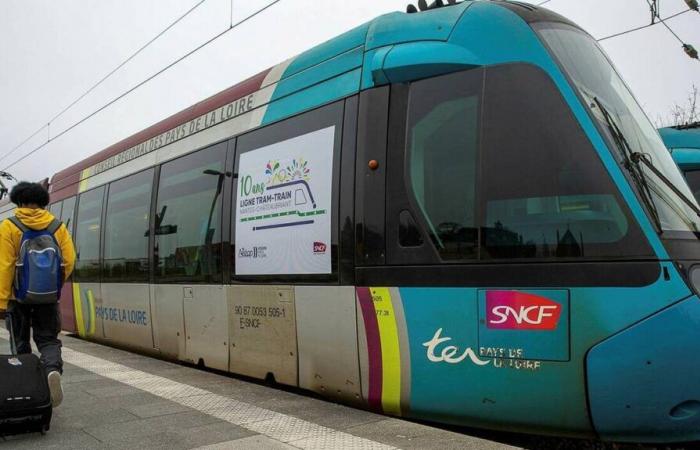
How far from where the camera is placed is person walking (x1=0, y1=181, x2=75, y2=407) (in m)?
4.29

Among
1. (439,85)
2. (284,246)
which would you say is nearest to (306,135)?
(284,246)

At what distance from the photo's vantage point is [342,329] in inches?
175

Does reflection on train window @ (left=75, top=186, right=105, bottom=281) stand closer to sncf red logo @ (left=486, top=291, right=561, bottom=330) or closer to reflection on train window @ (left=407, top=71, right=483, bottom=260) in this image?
reflection on train window @ (left=407, top=71, right=483, bottom=260)

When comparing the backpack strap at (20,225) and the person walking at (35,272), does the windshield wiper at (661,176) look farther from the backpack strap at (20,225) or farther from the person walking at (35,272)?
the backpack strap at (20,225)

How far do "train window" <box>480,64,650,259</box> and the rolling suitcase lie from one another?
118 inches

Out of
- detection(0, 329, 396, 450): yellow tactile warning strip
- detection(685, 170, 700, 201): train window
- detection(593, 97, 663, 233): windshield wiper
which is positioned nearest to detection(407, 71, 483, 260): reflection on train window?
detection(593, 97, 663, 233): windshield wiper

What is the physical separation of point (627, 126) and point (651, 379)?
1.65 metres

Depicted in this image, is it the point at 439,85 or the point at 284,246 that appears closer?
the point at 439,85

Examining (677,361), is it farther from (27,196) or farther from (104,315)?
(104,315)

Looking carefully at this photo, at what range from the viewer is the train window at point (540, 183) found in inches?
134

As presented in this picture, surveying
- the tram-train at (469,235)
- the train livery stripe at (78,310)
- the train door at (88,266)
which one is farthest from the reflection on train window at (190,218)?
the train livery stripe at (78,310)

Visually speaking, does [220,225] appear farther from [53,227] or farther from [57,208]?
[57,208]

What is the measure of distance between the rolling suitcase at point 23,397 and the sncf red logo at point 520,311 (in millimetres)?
2895

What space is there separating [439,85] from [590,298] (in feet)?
5.59
